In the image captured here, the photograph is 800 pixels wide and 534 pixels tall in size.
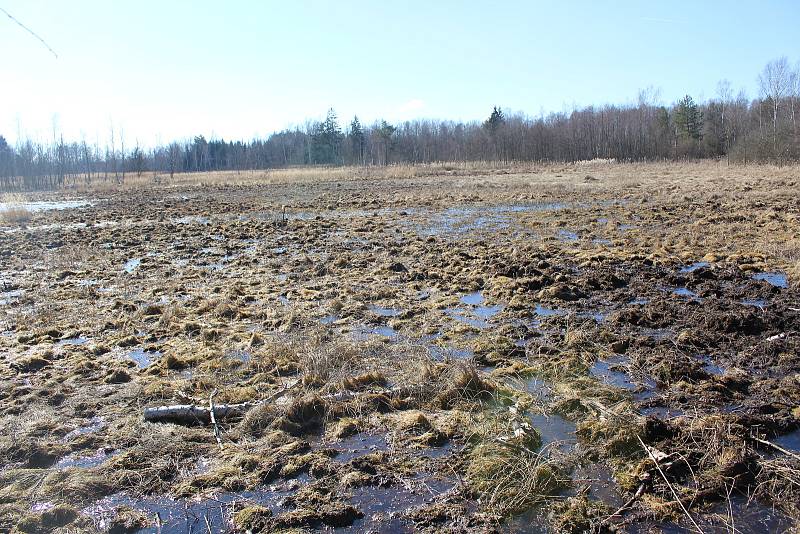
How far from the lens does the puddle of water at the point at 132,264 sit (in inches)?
569

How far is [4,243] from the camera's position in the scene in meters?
19.7

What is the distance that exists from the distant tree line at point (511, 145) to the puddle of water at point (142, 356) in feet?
156

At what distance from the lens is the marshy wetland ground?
4.39 metres

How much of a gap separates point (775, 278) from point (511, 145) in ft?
256

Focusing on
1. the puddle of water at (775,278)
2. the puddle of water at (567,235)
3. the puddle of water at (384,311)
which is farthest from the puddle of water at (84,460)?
the puddle of water at (567,235)

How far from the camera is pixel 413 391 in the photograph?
6363 millimetres

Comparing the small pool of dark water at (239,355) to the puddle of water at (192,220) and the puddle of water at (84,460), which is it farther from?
the puddle of water at (192,220)

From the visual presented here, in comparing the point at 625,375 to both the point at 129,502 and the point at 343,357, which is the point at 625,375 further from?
the point at 129,502

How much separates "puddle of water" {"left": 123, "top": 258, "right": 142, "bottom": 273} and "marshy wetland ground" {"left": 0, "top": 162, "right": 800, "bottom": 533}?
0.25 metres

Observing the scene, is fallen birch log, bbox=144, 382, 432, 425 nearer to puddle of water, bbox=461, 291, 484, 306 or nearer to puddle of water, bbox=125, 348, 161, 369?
puddle of water, bbox=125, 348, 161, 369

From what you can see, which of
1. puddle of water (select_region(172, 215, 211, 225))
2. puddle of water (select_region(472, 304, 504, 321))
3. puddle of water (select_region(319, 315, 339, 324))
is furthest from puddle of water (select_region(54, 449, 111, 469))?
A: puddle of water (select_region(172, 215, 211, 225))

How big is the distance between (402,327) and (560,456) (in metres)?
4.21

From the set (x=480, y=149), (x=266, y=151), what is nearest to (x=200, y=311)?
(x=480, y=149)

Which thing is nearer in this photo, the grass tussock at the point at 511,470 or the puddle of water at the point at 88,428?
the grass tussock at the point at 511,470
